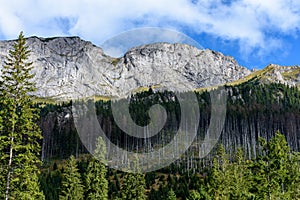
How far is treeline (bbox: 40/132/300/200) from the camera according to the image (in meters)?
31.2

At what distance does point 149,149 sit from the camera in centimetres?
11162

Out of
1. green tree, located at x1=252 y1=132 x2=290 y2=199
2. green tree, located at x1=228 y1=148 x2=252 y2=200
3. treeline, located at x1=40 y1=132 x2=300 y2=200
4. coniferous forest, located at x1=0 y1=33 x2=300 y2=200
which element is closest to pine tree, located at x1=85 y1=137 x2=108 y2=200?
treeline, located at x1=40 y1=132 x2=300 y2=200

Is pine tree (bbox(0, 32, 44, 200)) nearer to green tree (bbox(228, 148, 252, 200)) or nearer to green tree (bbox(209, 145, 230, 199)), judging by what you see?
green tree (bbox(228, 148, 252, 200))

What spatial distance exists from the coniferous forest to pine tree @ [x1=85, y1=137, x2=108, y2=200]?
0.43ft

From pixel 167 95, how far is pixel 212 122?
170ft

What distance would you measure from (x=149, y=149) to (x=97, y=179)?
68733 millimetres

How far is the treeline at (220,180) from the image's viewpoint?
31250 millimetres

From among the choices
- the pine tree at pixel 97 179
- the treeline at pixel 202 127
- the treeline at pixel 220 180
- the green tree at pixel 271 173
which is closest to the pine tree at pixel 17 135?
the pine tree at pixel 97 179

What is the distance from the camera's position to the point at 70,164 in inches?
1907

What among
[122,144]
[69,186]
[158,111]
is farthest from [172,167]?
[69,186]

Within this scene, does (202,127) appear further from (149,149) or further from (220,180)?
(220,180)

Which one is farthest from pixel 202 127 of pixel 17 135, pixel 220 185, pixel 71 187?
pixel 17 135

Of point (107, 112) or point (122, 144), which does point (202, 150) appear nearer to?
point (122, 144)

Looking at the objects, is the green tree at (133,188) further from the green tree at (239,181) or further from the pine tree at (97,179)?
the green tree at (239,181)
